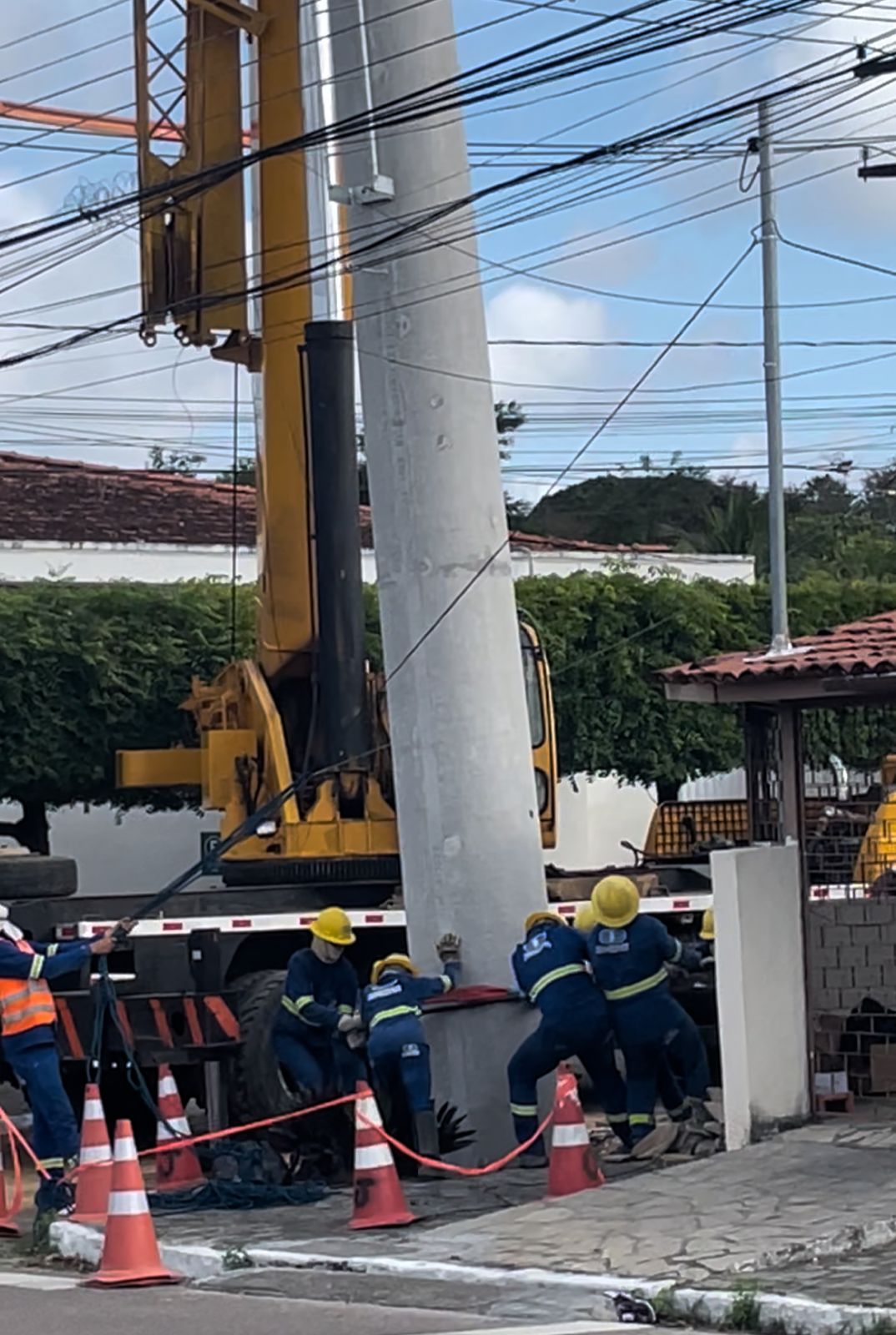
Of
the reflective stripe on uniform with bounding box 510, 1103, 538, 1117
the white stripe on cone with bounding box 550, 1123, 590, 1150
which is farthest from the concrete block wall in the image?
the white stripe on cone with bounding box 550, 1123, 590, 1150

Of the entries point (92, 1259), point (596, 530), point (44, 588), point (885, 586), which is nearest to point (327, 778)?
point (92, 1259)

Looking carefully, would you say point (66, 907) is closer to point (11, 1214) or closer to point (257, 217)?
point (11, 1214)

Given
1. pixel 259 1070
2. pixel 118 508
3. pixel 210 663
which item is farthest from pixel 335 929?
pixel 118 508

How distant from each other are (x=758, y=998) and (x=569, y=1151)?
5.08ft

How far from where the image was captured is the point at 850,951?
12.3 m

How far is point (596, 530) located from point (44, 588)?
3443 centimetres

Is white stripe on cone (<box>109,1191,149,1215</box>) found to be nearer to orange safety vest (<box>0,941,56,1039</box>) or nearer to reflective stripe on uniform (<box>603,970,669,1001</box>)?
orange safety vest (<box>0,941,56,1039</box>)

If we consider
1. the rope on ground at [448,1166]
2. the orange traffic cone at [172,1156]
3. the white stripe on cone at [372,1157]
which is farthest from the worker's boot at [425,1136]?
the white stripe on cone at [372,1157]

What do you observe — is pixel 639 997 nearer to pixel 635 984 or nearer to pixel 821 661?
pixel 635 984

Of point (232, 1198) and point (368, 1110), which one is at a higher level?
point (368, 1110)

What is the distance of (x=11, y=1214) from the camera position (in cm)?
1150

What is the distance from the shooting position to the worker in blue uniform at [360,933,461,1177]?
40.7ft

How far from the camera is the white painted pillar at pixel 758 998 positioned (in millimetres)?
11766

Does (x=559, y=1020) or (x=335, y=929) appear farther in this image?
(x=335, y=929)
